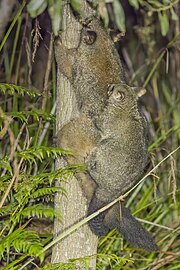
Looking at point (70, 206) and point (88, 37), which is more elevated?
point (88, 37)

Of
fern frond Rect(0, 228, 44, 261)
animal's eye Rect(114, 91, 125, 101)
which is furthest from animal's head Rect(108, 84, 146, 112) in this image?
fern frond Rect(0, 228, 44, 261)

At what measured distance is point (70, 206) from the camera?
3.38 metres

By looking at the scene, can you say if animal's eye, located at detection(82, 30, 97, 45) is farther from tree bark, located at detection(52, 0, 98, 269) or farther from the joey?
the joey

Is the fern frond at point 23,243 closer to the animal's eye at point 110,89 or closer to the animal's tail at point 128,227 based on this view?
the animal's tail at point 128,227

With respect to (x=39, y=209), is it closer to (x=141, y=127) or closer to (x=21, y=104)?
(x=141, y=127)

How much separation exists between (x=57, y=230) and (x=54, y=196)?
206 mm

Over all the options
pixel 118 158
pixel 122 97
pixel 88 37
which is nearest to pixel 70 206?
pixel 118 158

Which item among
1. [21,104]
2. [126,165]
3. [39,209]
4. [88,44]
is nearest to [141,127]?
[126,165]

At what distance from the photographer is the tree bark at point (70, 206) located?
3375mm

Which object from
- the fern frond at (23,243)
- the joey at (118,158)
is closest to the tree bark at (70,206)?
the joey at (118,158)

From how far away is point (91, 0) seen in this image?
2691 millimetres

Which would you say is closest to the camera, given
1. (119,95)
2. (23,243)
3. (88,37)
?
(23,243)

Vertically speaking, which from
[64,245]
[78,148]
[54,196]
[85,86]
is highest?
[85,86]

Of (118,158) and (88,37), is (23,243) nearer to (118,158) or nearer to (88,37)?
(118,158)
